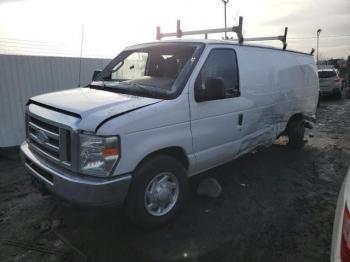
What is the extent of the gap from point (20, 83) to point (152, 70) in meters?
4.12

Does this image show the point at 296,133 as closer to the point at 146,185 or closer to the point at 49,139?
the point at 146,185

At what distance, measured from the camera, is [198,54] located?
12.9 ft

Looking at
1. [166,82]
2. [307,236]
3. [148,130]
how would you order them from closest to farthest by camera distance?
[148,130], [307,236], [166,82]

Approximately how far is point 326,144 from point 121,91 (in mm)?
5853

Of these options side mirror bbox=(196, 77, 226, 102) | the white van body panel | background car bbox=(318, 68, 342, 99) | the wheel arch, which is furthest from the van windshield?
background car bbox=(318, 68, 342, 99)

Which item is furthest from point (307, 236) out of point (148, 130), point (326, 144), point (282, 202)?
point (326, 144)

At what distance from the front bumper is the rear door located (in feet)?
3.94

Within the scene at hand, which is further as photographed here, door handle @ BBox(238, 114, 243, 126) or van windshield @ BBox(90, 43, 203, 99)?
door handle @ BBox(238, 114, 243, 126)

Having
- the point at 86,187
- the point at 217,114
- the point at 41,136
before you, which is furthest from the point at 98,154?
the point at 217,114

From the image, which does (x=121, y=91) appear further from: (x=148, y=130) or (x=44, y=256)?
(x=44, y=256)

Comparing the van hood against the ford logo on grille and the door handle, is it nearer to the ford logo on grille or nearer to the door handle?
the ford logo on grille

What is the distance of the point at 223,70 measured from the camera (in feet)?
14.2

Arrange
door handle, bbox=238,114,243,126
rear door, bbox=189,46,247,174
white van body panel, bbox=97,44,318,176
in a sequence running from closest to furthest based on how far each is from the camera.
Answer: white van body panel, bbox=97,44,318,176
rear door, bbox=189,46,247,174
door handle, bbox=238,114,243,126

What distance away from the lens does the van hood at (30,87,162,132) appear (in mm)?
2978
